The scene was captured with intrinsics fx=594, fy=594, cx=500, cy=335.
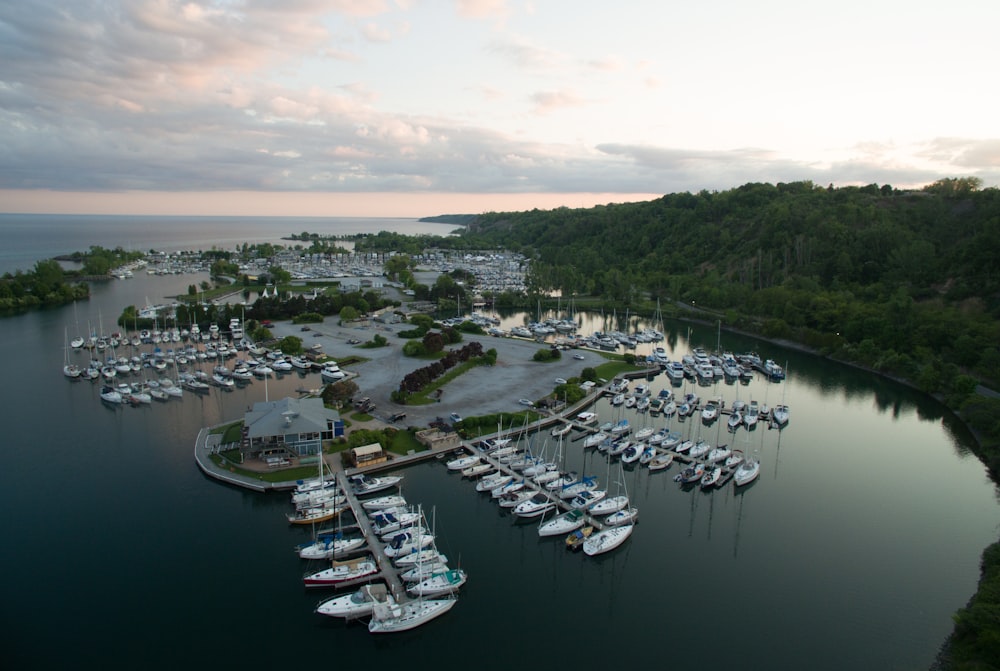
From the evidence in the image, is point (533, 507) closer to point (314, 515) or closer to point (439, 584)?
point (439, 584)

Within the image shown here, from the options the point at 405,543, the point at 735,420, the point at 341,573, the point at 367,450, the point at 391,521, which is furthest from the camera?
the point at 735,420

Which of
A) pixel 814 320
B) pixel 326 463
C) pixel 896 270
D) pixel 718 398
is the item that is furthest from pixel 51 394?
pixel 896 270

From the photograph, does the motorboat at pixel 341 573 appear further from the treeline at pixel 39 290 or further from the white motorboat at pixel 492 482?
the treeline at pixel 39 290

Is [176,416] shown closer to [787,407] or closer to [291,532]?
[291,532]

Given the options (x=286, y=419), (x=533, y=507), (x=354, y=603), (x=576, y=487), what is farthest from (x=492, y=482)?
(x=286, y=419)

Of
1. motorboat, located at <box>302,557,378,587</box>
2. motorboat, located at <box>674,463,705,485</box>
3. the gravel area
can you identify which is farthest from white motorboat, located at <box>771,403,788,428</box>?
motorboat, located at <box>302,557,378,587</box>
